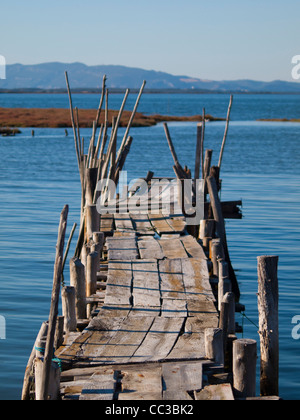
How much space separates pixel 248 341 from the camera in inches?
271

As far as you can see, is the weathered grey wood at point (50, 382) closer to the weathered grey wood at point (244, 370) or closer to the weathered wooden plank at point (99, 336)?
the weathered wooden plank at point (99, 336)

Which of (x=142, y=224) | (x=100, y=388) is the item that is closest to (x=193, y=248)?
(x=142, y=224)

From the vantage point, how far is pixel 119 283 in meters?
9.91

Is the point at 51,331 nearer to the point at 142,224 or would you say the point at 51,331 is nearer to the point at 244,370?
the point at 244,370

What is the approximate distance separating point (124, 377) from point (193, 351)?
3.37 feet

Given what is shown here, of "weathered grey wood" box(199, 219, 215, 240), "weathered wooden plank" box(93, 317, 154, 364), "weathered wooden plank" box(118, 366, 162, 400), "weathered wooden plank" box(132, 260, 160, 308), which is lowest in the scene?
"weathered wooden plank" box(118, 366, 162, 400)

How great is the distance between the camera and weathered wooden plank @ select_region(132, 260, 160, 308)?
30.2 feet

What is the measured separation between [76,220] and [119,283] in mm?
11865

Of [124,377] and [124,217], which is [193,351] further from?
[124,217]

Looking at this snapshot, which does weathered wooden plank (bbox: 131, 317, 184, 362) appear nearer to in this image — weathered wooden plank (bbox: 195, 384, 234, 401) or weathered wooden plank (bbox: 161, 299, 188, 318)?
weathered wooden plank (bbox: 161, 299, 188, 318)

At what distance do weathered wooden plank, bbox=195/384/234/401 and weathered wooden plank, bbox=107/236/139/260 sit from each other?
4784 millimetres

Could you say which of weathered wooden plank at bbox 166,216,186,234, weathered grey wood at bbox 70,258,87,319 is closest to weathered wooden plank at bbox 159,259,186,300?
weathered grey wood at bbox 70,258,87,319

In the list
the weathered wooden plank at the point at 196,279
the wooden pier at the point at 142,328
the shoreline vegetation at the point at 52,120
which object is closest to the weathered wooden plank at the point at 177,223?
Answer: the wooden pier at the point at 142,328

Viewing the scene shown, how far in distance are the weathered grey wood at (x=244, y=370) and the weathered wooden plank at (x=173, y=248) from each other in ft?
14.3
